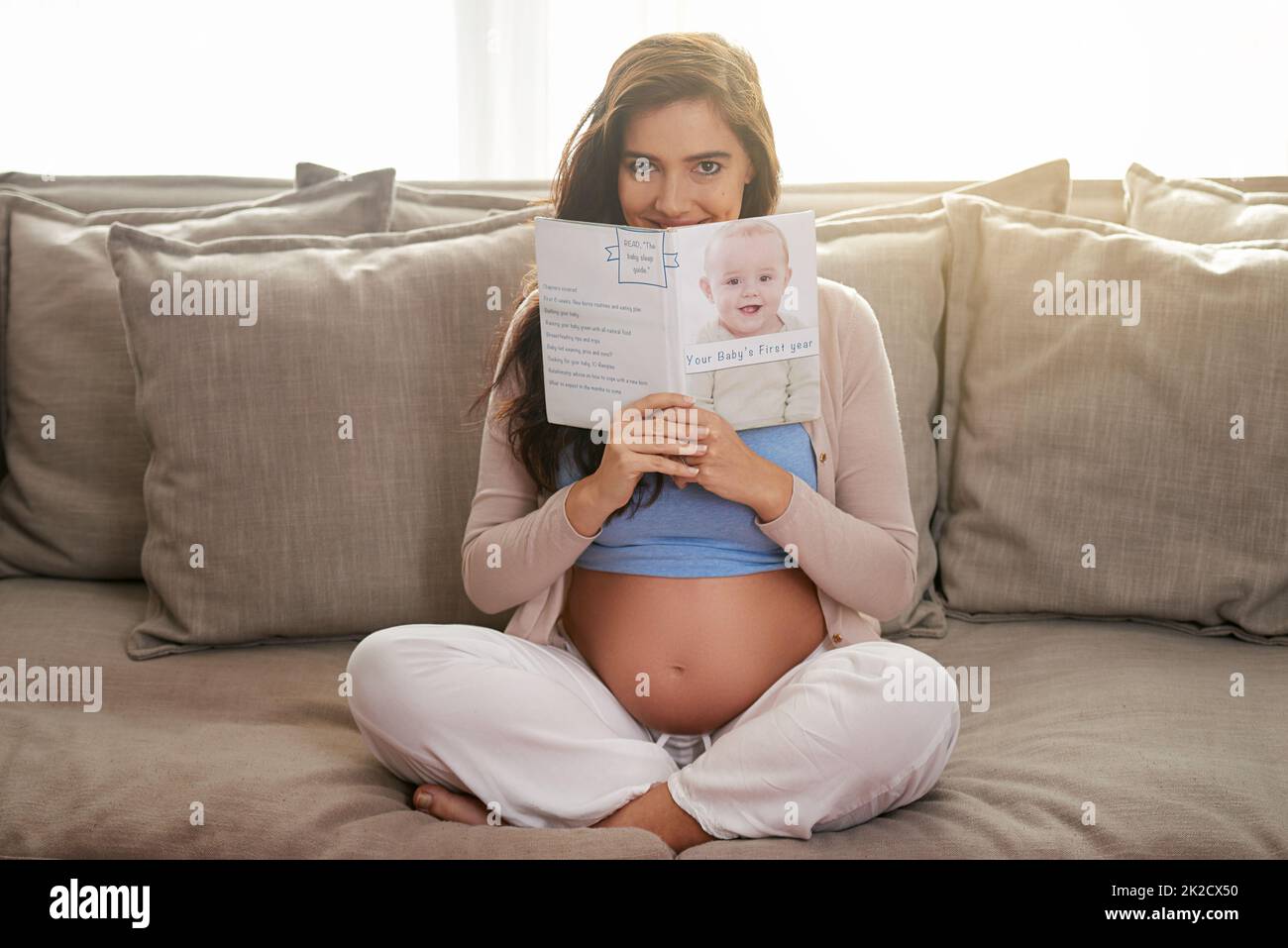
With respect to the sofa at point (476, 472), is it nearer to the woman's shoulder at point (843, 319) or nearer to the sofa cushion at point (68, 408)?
the sofa cushion at point (68, 408)

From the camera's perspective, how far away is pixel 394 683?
1287 millimetres

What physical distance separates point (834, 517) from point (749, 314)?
273mm

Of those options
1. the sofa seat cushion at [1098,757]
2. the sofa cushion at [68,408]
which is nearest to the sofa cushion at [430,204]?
the sofa cushion at [68,408]

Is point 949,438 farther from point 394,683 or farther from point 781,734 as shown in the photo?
point 394,683

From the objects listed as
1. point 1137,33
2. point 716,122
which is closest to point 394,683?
point 716,122

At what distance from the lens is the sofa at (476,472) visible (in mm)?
1501

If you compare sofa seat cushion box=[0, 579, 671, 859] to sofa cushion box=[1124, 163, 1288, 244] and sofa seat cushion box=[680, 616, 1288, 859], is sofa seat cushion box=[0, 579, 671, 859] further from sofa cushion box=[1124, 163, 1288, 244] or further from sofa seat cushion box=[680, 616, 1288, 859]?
sofa cushion box=[1124, 163, 1288, 244]

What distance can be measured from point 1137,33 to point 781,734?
1908mm

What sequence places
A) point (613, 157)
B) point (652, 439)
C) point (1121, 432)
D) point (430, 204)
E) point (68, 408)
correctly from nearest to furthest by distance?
point (652, 439)
point (613, 157)
point (1121, 432)
point (68, 408)
point (430, 204)

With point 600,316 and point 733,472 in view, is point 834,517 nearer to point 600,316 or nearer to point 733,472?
point 733,472

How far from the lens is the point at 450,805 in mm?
1287

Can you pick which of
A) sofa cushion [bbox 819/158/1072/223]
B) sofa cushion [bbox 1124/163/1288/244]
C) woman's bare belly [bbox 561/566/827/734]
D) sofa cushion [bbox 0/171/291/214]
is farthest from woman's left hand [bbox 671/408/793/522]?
sofa cushion [bbox 0/171/291/214]

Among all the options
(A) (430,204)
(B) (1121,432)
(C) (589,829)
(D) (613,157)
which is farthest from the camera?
(A) (430,204)

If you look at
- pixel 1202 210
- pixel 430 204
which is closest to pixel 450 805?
pixel 430 204
